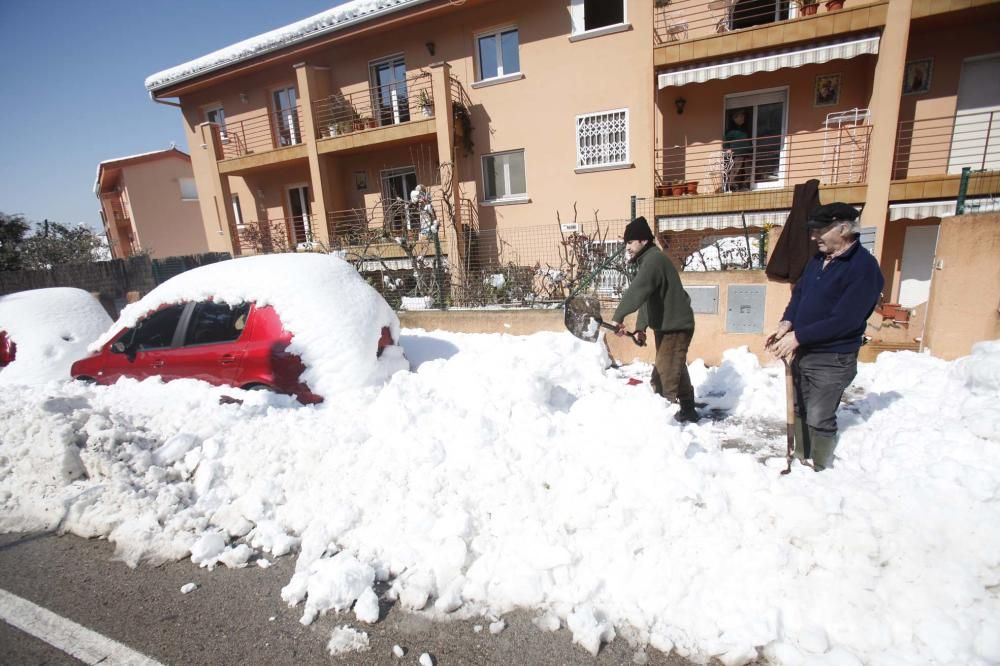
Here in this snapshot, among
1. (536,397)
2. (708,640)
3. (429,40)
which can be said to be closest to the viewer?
(708,640)

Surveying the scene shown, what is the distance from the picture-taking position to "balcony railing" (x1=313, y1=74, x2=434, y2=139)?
12648 mm

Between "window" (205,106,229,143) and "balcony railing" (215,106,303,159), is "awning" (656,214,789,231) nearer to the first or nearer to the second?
"balcony railing" (215,106,303,159)

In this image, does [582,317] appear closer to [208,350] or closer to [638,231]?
[638,231]

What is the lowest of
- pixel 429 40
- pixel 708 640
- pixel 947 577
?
pixel 708 640

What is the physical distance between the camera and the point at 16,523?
10.8 ft

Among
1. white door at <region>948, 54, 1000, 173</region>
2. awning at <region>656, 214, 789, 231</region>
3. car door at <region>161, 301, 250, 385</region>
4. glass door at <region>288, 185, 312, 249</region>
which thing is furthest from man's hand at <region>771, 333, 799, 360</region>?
glass door at <region>288, 185, 312, 249</region>

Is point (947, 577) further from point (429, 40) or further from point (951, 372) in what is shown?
point (429, 40)

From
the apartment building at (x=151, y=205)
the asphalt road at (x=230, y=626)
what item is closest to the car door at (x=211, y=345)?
the asphalt road at (x=230, y=626)

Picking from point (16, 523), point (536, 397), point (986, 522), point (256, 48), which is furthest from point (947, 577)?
point (256, 48)

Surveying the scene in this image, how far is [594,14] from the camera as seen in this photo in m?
10.7

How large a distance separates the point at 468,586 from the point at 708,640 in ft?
3.92

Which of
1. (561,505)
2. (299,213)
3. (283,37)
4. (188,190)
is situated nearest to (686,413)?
(561,505)

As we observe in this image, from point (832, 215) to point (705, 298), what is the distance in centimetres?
342

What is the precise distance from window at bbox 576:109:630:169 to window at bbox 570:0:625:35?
198 cm
